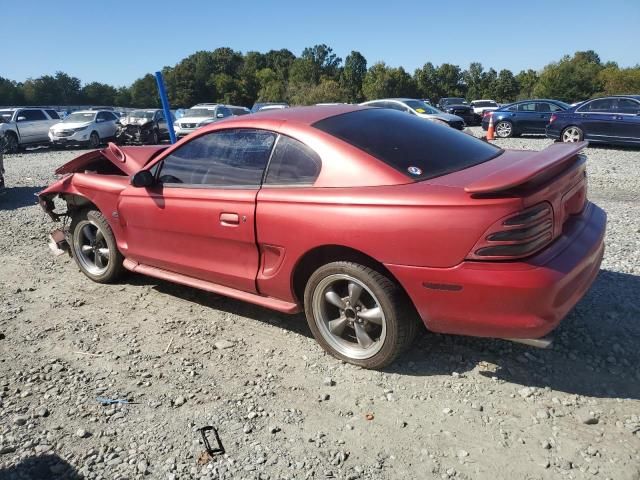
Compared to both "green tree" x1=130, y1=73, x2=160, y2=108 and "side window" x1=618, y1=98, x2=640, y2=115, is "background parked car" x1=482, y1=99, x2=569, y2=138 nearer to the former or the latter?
"side window" x1=618, y1=98, x2=640, y2=115

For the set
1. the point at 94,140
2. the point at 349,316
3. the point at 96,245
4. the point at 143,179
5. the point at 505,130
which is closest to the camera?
the point at 349,316

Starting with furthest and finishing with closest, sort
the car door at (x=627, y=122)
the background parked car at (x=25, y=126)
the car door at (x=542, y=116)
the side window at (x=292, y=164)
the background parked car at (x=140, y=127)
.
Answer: the background parked car at (x=140, y=127) < the background parked car at (x=25, y=126) < the car door at (x=542, y=116) < the car door at (x=627, y=122) < the side window at (x=292, y=164)

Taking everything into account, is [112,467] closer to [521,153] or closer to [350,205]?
[350,205]

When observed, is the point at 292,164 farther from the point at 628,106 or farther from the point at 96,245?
the point at 628,106

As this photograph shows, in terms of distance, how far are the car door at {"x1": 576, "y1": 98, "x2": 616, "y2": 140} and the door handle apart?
13.1 metres

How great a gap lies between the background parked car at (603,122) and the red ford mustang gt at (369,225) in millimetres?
11767

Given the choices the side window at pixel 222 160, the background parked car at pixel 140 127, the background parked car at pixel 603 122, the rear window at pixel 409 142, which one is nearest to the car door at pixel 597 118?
the background parked car at pixel 603 122

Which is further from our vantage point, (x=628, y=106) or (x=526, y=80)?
(x=526, y=80)

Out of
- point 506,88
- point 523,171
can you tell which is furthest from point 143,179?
point 506,88

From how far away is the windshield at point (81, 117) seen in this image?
787 inches

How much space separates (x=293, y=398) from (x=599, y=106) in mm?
14032

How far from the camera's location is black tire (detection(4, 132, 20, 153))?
18734 millimetres

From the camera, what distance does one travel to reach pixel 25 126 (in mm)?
19562

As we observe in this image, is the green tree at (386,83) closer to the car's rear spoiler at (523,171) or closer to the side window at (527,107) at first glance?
the side window at (527,107)
